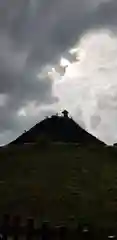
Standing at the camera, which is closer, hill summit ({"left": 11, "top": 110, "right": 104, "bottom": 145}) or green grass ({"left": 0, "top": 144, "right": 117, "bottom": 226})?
green grass ({"left": 0, "top": 144, "right": 117, "bottom": 226})

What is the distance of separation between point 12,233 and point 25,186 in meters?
10.4

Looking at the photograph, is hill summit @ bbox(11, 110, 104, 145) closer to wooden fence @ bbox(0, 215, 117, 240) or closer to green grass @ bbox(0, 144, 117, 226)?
green grass @ bbox(0, 144, 117, 226)

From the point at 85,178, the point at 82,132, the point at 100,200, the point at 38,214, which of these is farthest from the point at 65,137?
the point at 38,214

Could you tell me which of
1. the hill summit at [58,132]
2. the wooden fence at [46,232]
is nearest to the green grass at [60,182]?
the wooden fence at [46,232]

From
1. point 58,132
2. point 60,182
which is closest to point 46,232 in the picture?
point 60,182

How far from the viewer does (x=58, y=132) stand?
3150 cm

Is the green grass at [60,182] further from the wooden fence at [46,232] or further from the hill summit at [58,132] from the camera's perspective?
the hill summit at [58,132]

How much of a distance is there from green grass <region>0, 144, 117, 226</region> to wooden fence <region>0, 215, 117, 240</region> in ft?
17.2

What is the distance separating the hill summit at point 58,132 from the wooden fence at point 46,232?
20.2 meters

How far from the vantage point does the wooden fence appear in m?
8.99

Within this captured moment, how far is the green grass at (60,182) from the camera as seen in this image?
17.3 meters

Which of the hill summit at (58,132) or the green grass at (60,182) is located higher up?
the hill summit at (58,132)

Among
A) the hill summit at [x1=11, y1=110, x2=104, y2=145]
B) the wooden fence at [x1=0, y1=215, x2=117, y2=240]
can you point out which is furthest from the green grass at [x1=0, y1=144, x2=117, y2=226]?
the hill summit at [x1=11, y1=110, x2=104, y2=145]

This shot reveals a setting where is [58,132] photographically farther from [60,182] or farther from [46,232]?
[46,232]
